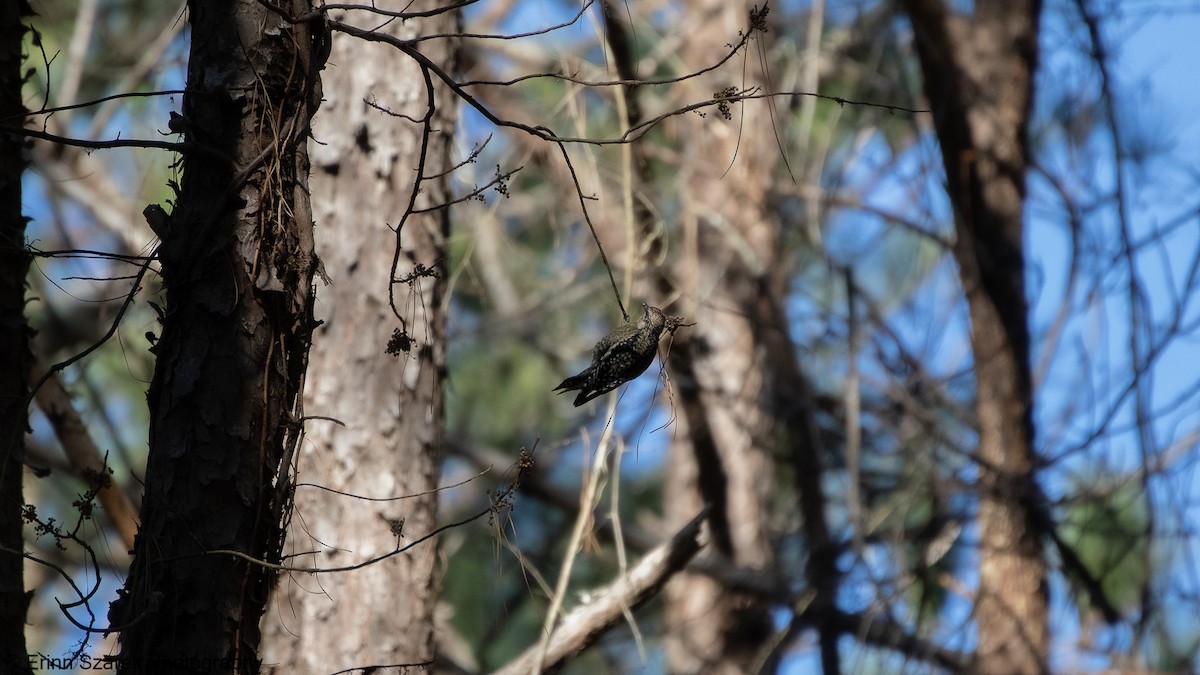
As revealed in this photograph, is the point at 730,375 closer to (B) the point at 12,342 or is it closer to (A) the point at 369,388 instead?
(A) the point at 369,388

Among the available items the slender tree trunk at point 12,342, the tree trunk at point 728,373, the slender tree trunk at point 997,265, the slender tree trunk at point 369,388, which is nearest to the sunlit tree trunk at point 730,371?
the tree trunk at point 728,373

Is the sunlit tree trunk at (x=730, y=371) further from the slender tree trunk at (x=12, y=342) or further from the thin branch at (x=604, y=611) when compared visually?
the slender tree trunk at (x=12, y=342)

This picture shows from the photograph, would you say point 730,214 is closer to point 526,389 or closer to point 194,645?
point 526,389

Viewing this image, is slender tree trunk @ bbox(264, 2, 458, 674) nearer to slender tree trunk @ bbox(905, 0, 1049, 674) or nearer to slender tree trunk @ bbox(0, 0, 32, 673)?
A: slender tree trunk @ bbox(0, 0, 32, 673)

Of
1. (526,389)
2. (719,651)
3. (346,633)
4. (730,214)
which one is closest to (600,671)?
(526,389)

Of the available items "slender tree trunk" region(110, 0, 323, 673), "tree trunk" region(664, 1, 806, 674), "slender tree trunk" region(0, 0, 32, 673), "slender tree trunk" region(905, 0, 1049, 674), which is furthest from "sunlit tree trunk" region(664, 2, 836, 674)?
"slender tree trunk" region(110, 0, 323, 673)

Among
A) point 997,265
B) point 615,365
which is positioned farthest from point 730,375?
point 615,365
